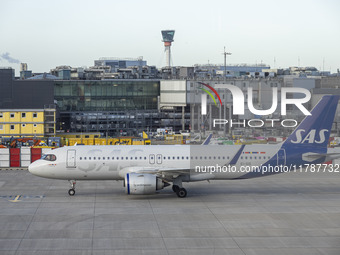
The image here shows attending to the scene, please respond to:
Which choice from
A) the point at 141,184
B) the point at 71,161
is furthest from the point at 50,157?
the point at 141,184

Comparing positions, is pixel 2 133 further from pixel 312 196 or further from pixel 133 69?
pixel 133 69

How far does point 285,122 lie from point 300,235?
58.9 metres

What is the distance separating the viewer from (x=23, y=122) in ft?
251

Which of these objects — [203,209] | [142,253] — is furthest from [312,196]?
[142,253]

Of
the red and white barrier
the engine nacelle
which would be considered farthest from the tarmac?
the red and white barrier

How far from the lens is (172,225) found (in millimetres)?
30016

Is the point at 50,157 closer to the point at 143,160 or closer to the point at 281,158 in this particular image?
the point at 143,160

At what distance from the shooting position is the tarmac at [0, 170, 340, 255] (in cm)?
2558

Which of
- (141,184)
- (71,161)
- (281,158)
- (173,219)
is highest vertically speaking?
(281,158)

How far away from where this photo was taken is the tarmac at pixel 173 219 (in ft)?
83.9

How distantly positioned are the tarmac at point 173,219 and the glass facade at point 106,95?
258ft

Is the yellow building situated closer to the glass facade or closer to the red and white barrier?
the red and white barrier

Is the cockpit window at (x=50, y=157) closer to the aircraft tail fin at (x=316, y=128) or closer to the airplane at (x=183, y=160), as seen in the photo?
the airplane at (x=183, y=160)

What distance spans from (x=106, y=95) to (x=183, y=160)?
86797 mm
